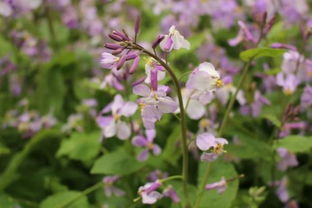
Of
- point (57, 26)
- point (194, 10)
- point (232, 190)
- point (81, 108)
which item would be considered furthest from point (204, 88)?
point (57, 26)

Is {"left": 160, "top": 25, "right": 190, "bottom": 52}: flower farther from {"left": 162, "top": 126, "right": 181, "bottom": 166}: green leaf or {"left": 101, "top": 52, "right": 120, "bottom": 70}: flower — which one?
{"left": 162, "top": 126, "right": 181, "bottom": 166}: green leaf

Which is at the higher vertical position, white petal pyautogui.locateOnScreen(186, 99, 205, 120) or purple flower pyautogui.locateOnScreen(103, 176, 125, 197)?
white petal pyautogui.locateOnScreen(186, 99, 205, 120)

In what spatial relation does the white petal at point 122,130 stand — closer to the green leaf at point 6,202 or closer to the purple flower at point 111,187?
the purple flower at point 111,187

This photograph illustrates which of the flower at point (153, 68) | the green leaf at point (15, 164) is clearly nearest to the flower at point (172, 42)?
the flower at point (153, 68)

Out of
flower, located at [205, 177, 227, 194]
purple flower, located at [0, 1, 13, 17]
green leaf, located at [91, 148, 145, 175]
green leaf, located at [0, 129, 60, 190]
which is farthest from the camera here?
purple flower, located at [0, 1, 13, 17]

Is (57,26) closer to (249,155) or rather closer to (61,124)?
(61,124)

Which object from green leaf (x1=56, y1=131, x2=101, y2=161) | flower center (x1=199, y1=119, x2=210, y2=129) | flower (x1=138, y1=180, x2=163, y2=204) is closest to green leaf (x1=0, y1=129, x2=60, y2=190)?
green leaf (x1=56, y1=131, x2=101, y2=161)
